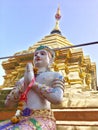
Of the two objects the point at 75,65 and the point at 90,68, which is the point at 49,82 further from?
the point at 90,68

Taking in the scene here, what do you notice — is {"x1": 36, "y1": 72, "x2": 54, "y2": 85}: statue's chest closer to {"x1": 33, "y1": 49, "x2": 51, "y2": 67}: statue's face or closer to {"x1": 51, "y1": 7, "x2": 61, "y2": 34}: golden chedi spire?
{"x1": 33, "y1": 49, "x2": 51, "y2": 67}: statue's face

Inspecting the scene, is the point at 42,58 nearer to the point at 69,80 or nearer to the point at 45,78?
the point at 45,78

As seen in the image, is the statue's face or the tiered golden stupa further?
the tiered golden stupa

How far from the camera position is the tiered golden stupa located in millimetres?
2910

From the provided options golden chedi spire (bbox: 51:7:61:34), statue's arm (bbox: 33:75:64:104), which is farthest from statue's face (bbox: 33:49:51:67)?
golden chedi spire (bbox: 51:7:61:34)

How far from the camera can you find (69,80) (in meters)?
9.39

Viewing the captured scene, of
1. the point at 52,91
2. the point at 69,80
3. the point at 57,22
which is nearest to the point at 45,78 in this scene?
the point at 52,91

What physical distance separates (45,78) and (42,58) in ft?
0.79

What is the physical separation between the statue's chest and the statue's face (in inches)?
5.2

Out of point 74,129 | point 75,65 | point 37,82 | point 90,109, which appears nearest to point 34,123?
point 37,82

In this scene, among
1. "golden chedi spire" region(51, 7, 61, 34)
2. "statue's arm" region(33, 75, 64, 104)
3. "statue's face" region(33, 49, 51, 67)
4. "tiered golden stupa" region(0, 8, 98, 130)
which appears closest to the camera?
"statue's arm" region(33, 75, 64, 104)

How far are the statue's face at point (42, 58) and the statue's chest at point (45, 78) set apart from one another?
13cm

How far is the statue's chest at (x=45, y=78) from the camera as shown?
89.7 inches

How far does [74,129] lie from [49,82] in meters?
0.77
